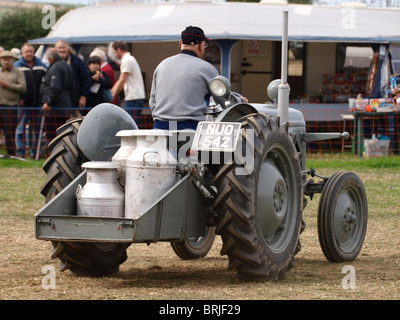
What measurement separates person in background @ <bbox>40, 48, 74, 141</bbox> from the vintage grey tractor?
8605 mm

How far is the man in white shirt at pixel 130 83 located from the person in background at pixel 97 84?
20 cm

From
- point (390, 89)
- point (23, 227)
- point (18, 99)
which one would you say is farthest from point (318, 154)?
point (23, 227)

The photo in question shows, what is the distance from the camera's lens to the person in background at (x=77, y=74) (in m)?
15.7

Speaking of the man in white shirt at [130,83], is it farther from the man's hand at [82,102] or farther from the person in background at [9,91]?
the person in background at [9,91]

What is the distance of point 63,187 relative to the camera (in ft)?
21.1

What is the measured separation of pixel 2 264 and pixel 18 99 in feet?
31.0

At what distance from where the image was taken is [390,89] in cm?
1845

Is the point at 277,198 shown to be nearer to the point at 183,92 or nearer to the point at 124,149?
the point at 183,92

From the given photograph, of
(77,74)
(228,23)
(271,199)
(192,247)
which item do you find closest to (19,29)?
(228,23)

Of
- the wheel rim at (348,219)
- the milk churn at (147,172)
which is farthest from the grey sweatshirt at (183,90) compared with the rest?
the wheel rim at (348,219)

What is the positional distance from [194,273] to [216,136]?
1507 millimetres

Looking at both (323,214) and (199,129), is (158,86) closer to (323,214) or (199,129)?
(199,129)

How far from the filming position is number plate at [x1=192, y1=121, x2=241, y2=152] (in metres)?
6.12

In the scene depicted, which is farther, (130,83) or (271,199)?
(130,83)
